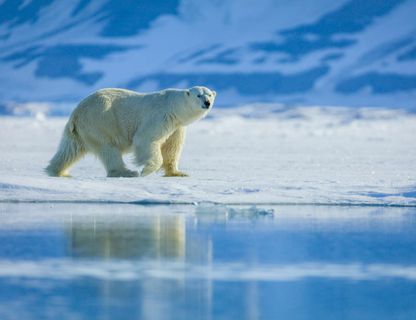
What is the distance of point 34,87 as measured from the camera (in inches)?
1548

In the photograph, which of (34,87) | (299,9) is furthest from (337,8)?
(34,87)

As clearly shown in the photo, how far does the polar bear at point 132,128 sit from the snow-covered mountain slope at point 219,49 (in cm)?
2384

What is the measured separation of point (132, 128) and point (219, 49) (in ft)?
109

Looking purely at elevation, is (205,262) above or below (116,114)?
below

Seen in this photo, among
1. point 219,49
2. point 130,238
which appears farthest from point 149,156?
point 219,49

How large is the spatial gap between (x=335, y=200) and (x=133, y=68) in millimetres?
33980

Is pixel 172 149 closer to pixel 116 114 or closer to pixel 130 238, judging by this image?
pixel 116 114

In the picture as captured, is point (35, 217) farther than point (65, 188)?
No

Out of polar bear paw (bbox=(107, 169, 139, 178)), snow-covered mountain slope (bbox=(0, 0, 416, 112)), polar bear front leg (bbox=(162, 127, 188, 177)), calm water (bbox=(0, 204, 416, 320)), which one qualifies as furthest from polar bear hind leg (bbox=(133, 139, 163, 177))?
snow-covered mountain slope (bbox=(0, 0, 416, 112))

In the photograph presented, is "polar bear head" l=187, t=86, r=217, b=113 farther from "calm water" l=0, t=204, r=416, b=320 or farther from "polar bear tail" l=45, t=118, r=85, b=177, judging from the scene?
"calm water" l=0, t=204, r=416, b=320

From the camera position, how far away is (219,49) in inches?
1623

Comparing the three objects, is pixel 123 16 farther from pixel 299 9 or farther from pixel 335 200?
pixel 335 200

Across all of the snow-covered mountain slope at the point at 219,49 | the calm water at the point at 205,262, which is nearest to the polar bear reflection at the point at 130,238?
the calm water at the point at 205,262

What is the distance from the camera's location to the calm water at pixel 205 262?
371cm
